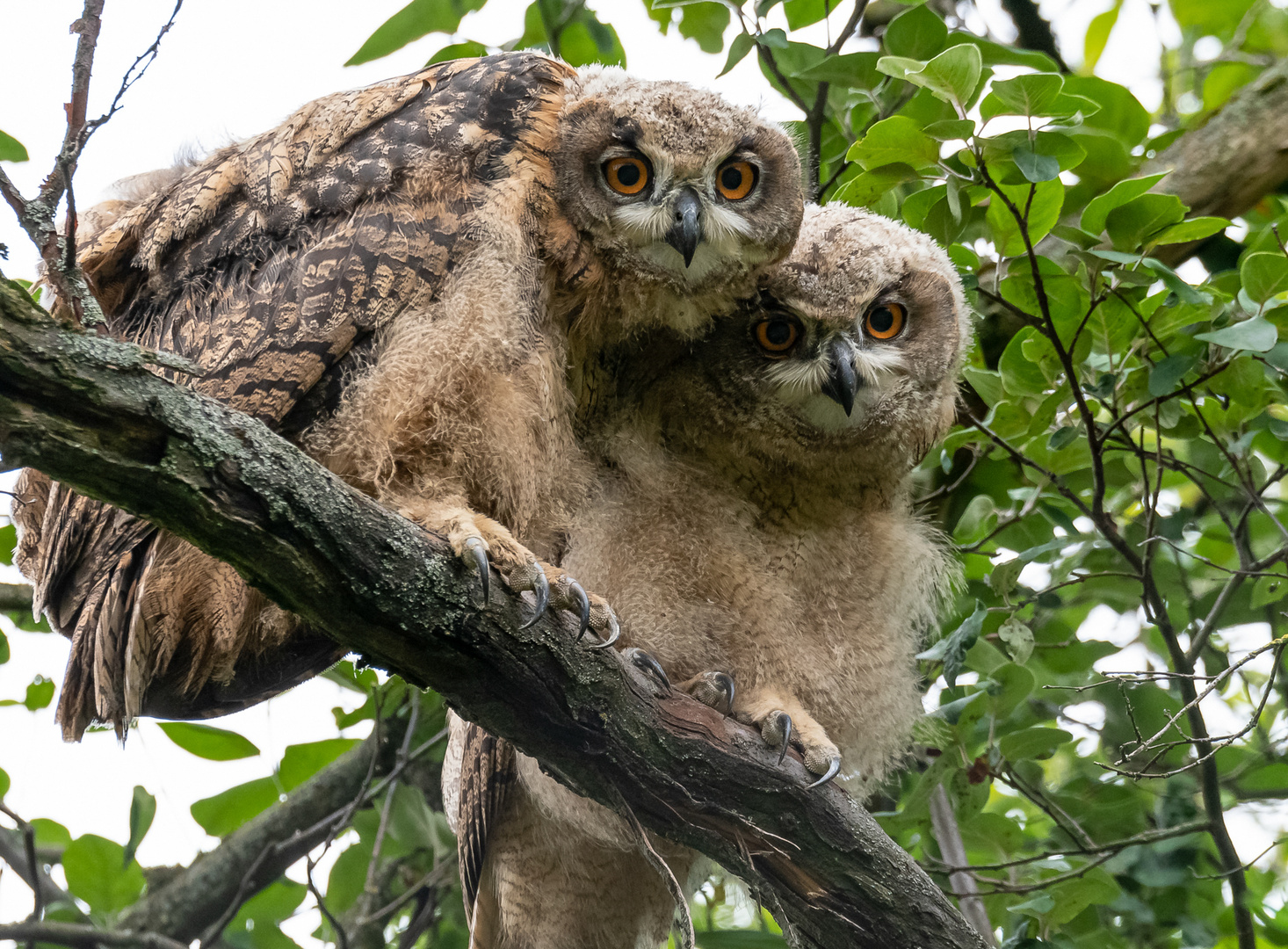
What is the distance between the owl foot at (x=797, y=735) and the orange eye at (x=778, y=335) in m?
0.88

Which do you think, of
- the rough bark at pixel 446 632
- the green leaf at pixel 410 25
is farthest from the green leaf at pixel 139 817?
the green leaf at pixel 410 25

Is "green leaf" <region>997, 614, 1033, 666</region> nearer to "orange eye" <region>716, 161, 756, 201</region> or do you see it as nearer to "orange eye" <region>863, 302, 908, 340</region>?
"orange eye" <region>863, 302, 908, 340</region>

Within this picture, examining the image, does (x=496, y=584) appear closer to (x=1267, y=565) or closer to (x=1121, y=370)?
(x=1121, y=370)

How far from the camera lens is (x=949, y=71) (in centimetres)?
244

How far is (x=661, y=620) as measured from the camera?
8.91 ft

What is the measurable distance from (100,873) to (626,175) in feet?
10.0

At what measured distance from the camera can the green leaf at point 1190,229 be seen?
272 cm

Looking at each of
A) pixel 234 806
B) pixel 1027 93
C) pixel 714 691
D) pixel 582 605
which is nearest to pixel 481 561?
pixel 582 605

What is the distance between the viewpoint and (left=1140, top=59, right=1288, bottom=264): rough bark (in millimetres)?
4004

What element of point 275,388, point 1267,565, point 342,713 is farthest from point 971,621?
point 342,713

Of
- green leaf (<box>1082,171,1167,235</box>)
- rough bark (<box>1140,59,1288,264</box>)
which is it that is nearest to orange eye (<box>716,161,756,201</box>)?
green leaf (<box>1082,171,1167,235</box>)

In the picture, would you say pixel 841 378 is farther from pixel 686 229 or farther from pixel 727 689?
pixel 727 689

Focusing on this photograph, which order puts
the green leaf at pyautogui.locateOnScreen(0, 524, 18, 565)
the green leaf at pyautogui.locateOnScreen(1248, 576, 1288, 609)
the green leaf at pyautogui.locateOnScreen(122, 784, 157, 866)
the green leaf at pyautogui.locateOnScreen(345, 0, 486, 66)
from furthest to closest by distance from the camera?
the green leaf at pyautogui.locateOnScreen(122, 784, 157, 866)
the green leaf at pyautogui.locateOnScreen(0, 524, 18, 565)
the green leaf at pyautogui.locateOnScreen(345, 0, 486, 66)
the green leaf at pyautogui.locateOnScreen(1248, 576, 1288, 609)

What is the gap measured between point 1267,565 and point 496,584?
238 centimetres
